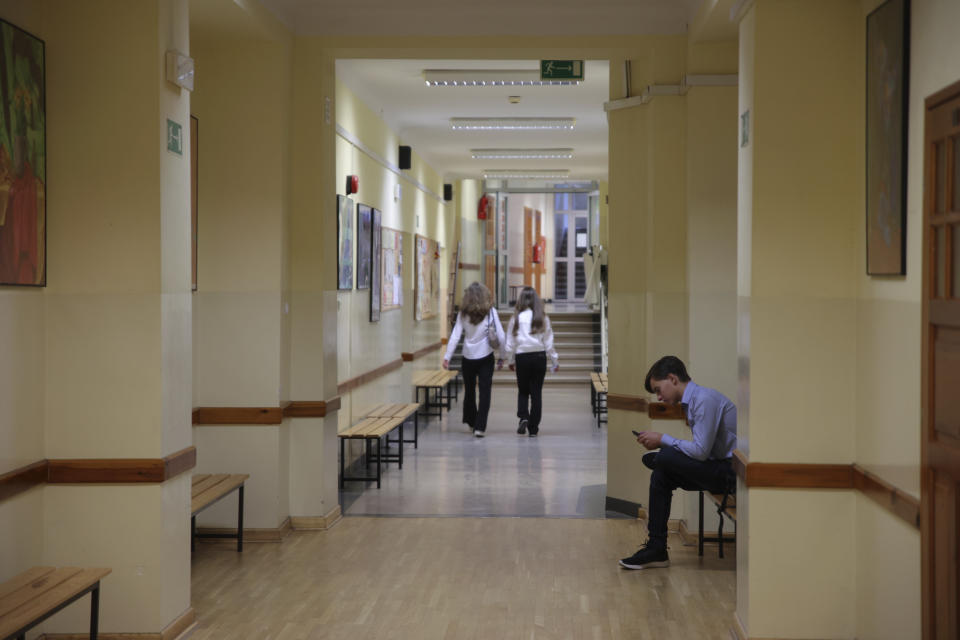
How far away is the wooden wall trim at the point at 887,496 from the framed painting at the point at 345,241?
495 centimetres

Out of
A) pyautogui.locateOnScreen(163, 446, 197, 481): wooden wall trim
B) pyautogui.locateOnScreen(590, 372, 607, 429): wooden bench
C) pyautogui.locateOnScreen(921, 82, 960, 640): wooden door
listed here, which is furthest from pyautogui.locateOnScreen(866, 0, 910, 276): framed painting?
pyautogui.locateOnScreen(590, 372, 607, 429): wooden bench

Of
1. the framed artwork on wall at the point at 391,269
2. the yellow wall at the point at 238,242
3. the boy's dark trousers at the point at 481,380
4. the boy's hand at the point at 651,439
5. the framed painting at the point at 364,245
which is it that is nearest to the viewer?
the boy's hand at the point at 651,439

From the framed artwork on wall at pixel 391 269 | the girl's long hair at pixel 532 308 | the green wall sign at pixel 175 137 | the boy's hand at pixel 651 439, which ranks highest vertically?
the green wall sign at pixel 175 137

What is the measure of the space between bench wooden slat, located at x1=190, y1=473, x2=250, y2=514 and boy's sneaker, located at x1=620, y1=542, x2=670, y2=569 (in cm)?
249

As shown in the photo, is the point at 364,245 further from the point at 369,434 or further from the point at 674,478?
the point at 674,478

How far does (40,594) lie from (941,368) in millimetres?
3457

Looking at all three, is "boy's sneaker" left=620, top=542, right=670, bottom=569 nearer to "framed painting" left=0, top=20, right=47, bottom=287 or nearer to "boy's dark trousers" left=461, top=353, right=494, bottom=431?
"framed painting" left=0, top=20, right=47, bottom=287

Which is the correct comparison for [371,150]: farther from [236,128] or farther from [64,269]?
[64,269]

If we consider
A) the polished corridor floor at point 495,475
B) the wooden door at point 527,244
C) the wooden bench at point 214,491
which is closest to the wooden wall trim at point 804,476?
the wooden bench at point 214,491

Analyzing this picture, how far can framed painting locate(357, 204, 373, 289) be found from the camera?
31.2ft

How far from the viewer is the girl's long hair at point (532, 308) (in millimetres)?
12078

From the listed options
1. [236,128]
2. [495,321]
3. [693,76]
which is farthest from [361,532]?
[495,321]

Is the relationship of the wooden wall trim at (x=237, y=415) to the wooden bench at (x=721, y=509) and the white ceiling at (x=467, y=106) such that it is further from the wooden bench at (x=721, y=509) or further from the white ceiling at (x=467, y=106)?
the white ceiling at (x=467, y=106)

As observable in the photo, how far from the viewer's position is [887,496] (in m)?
4.09
